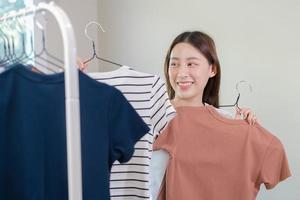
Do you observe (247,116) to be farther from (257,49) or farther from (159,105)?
(257,49)

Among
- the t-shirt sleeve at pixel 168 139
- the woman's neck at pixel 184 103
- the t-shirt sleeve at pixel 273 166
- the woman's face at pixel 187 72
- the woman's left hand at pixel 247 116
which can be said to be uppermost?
the woman's face at pixel 187 72

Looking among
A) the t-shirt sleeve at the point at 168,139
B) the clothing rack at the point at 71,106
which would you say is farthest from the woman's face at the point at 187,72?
the clothing rack at the point at 71,106

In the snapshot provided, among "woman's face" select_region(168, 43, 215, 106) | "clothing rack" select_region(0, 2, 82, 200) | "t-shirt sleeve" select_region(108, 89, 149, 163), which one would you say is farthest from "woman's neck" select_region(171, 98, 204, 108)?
"clothing rack" select_region(0, 2, 82, 200)

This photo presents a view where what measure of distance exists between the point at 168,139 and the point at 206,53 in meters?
0.37

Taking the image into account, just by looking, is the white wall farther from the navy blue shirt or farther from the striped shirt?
the navy blue shirt

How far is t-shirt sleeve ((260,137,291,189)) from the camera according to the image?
131 centimetres

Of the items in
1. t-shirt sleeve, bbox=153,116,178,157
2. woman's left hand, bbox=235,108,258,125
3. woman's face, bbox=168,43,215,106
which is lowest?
t-shirt sleeve, bbox=153,116,178,157

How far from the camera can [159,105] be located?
1134mm

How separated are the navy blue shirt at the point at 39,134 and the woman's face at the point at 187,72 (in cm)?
54

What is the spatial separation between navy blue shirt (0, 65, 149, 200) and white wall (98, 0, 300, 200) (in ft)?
3.93

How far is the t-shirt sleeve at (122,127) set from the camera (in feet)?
3.04

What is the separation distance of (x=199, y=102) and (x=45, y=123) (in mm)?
763

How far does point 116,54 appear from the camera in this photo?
242cm

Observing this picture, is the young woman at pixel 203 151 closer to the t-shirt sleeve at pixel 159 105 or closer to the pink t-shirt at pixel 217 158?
the pink t-shirt at pixel 217 158
